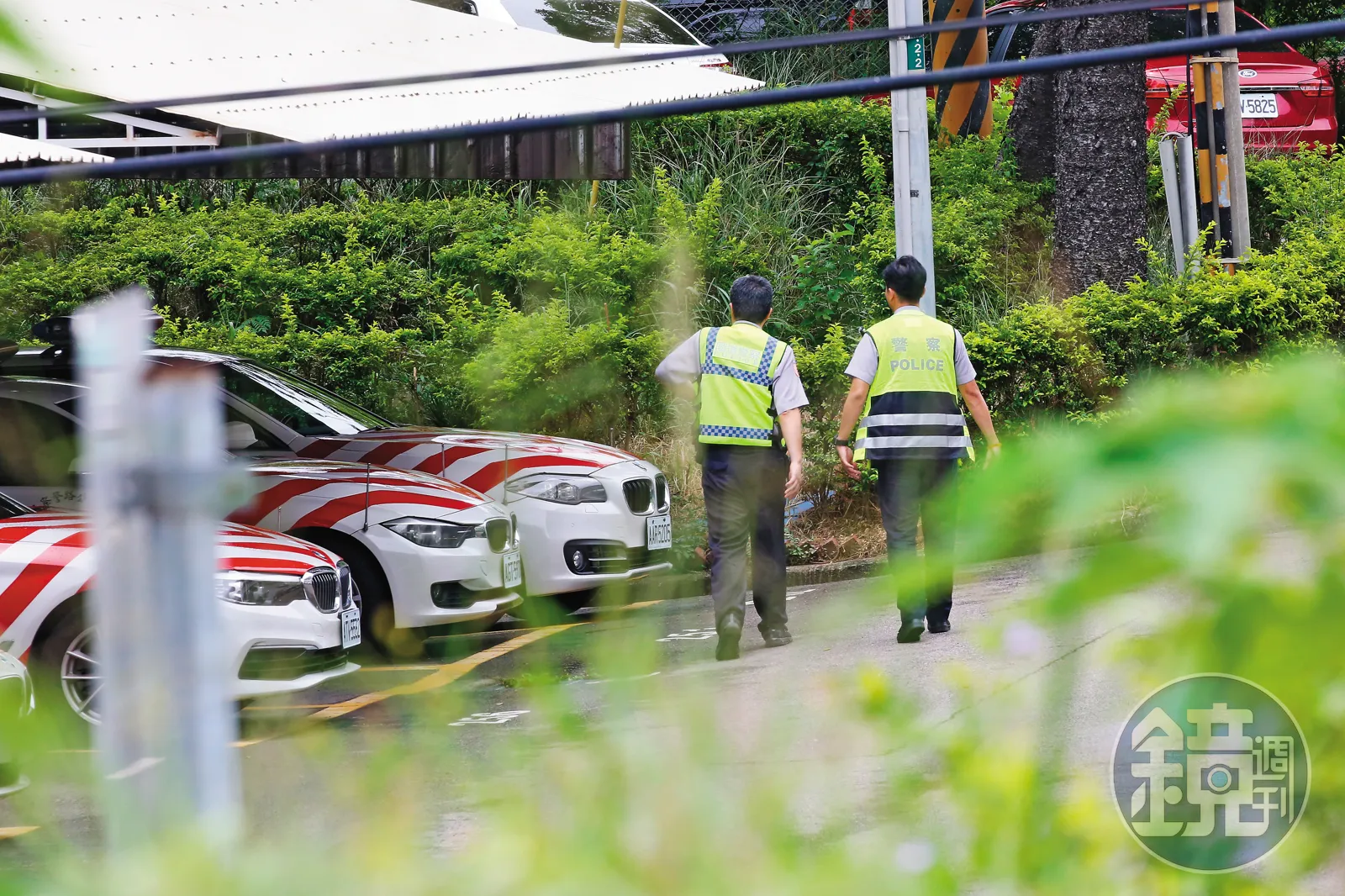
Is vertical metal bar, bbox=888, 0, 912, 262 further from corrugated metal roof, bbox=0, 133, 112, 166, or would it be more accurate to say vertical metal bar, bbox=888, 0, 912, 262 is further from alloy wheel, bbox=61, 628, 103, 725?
alloy wheel, bbox=61, 628, 103, 725

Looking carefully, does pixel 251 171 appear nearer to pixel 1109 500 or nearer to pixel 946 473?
pixel 946 473

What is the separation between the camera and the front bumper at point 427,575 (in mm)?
7609

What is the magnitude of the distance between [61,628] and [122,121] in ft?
8.30

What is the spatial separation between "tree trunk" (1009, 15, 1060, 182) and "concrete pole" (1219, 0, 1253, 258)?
9.86 feet

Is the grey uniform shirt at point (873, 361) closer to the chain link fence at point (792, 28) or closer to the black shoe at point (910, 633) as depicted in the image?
the black shoe at point (910, 633)

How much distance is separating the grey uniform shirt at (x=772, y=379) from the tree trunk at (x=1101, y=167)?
6.07 m

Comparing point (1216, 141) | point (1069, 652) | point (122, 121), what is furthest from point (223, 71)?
point (1216, 141)

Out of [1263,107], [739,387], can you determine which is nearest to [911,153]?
[739,387]

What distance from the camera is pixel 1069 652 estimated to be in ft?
4.68

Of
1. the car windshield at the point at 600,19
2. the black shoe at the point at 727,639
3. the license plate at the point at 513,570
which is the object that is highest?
the car windshield at the point at 600,19

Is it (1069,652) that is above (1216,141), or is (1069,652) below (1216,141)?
below

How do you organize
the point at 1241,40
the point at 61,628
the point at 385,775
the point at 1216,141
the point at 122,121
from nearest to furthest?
the point at 385,775 < the point at 1241,40 < the point at 61,628 < the point at 122,121 < the point at 1216,141

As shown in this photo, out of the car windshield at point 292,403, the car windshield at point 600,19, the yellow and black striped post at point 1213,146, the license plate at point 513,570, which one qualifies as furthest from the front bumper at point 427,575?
the yellow and black striped post at point 1213,146

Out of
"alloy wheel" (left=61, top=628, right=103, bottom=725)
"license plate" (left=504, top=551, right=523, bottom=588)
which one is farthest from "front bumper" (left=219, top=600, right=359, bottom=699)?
"license plate" (left=504, top=551, right=523, bottom=588)
